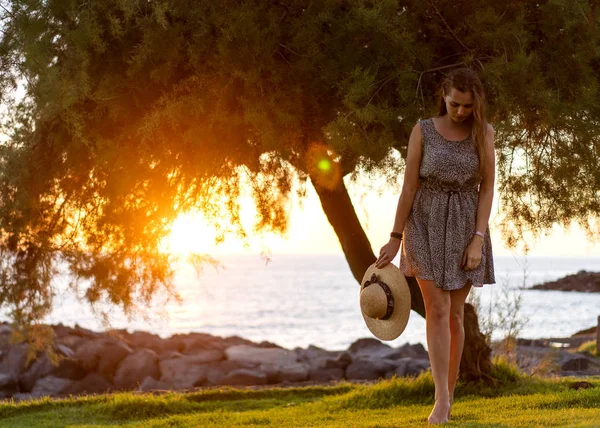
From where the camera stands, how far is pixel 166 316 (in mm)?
9828

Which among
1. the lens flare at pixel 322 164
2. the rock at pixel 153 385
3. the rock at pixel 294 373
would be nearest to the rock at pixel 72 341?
the rock at pixel 153 385

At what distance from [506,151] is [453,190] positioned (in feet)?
7.51

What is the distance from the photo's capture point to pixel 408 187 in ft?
18.0

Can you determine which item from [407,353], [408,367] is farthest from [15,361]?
[407,353]

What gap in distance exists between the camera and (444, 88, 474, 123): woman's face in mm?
5297

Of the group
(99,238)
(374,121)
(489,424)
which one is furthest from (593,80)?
(99,238)

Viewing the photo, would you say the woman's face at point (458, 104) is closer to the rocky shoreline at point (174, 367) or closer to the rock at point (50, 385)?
the rocky shoreline at point (174, 367)

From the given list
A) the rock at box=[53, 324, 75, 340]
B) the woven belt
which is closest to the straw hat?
the woven belt

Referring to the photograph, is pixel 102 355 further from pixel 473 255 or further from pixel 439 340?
pixel 473 255

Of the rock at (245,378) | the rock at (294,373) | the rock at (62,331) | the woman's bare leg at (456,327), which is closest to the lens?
the woman's bare leg at (456,327)

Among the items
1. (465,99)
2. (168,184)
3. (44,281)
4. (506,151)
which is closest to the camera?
(465,99)

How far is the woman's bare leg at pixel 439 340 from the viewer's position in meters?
5.35

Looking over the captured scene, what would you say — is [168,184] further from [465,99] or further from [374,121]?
[465,99]

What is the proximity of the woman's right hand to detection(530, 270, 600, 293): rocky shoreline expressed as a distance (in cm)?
6961
